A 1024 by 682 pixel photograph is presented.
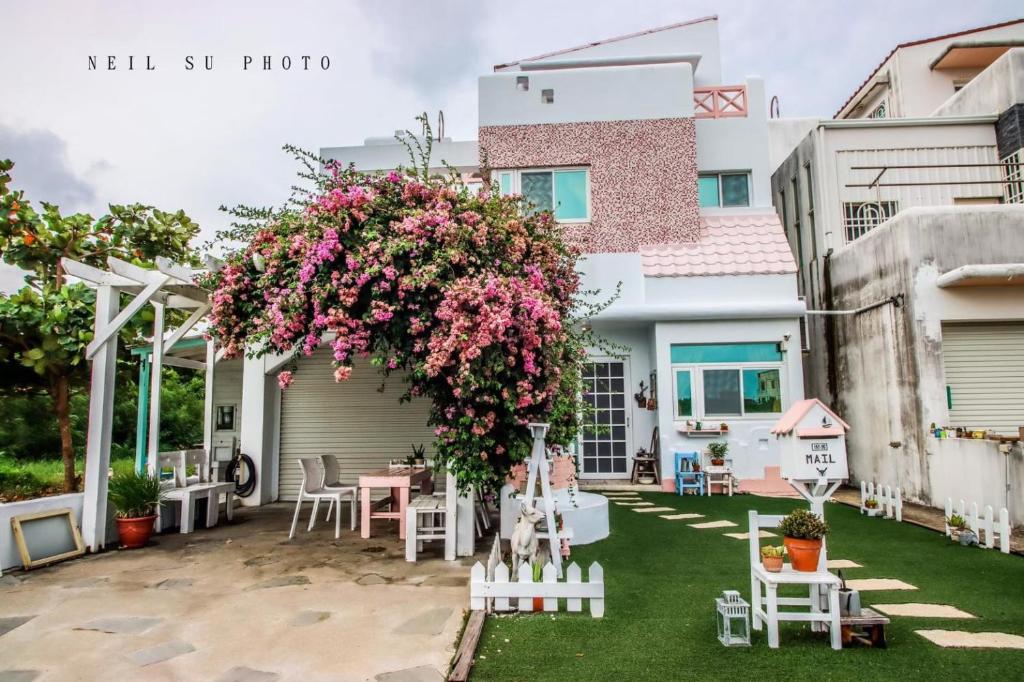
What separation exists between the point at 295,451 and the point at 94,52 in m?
6.12

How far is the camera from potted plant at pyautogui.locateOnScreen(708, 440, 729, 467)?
10242 mm

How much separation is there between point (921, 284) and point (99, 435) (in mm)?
10139

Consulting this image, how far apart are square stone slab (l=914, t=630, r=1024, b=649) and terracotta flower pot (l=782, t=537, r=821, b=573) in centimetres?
85

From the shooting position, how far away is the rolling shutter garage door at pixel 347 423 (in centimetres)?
1002

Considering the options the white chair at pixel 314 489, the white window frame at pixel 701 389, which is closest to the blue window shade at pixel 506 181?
the white window frame at pixel 701 389

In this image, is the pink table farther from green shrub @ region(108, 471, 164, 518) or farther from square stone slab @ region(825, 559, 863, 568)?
square stone slab @ region(825, 559, 863, 568)

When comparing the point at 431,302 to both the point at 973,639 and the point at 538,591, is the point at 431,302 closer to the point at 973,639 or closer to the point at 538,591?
the point at 538,591

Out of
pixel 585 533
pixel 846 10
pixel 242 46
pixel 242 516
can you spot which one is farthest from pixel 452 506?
pixel 846 10

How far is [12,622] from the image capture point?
14.0 ft

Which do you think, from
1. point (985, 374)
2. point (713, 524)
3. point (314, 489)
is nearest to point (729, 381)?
point (985, 374)

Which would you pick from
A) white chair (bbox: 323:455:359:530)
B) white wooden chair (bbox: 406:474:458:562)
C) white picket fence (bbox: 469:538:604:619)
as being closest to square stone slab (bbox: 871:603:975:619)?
white picket fence (bbox: 469:538:604:619)

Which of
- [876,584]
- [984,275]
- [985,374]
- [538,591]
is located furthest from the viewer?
[985,374]

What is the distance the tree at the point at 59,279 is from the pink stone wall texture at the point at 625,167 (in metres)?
Result: 6.12

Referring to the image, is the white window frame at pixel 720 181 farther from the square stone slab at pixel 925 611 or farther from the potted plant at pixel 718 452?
the square stone slab at pixel 925 611
